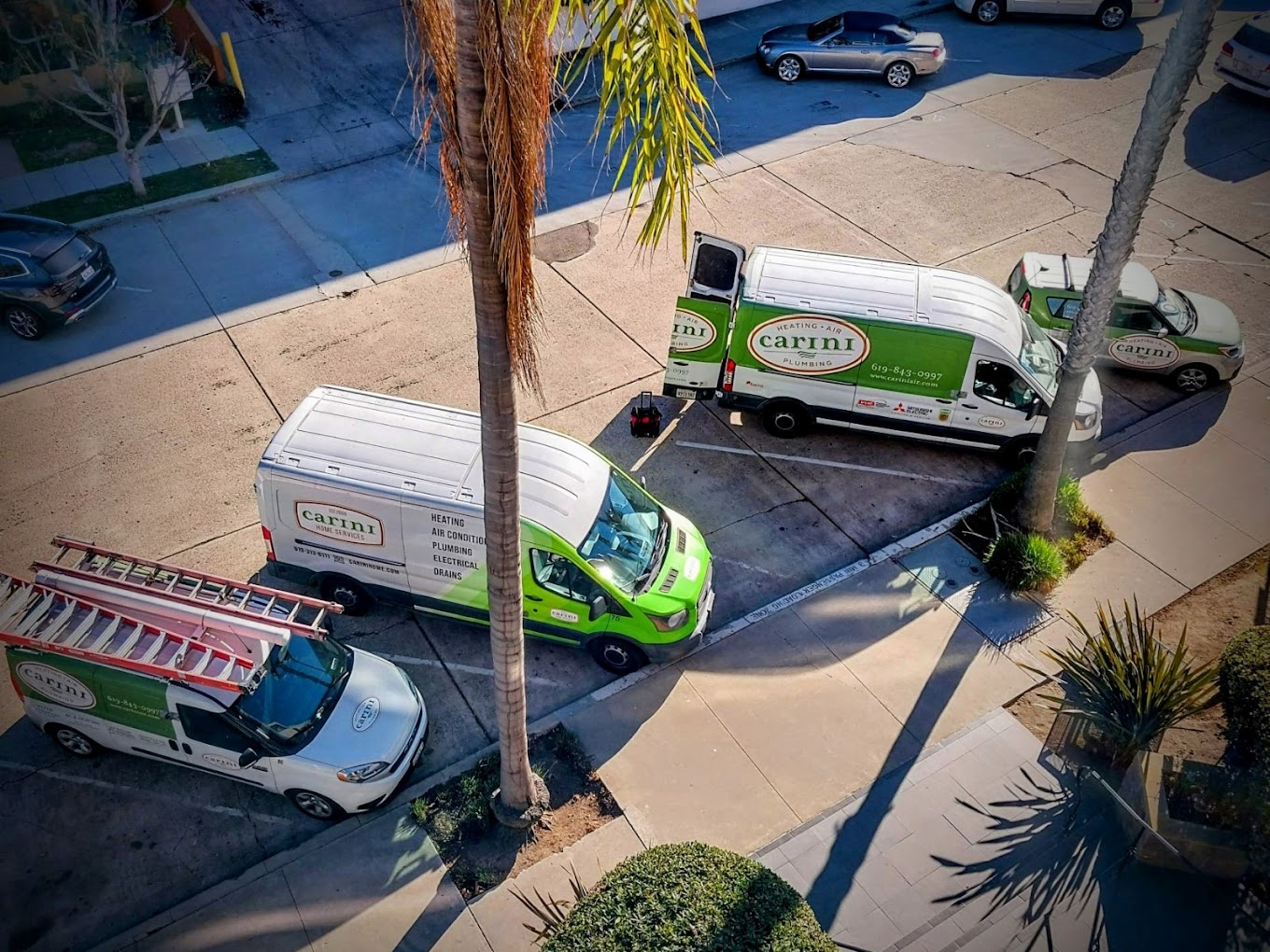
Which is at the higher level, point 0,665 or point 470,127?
point 470,127

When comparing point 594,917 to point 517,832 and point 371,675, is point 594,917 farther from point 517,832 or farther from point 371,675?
point 371,675

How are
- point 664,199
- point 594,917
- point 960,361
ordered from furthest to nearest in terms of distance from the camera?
point 960,361, point 594,917, point 664,199

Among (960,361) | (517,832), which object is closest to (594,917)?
(517,832)

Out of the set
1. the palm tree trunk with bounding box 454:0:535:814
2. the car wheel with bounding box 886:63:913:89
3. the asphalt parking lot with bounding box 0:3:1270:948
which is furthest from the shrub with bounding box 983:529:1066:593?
the car wheel with bounding box 886:63:913:89

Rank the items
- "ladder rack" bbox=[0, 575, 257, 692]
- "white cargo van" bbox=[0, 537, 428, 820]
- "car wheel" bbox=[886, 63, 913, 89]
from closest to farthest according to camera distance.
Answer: "ladder rack" bbox=[0, 575, 257, 692] → "white cargo van" bbox=[0, 537, 428, 820] → "car wheel" bbox=[886, 63, 913, 89]

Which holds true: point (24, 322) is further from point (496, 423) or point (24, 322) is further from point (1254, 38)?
point (1254, 38)

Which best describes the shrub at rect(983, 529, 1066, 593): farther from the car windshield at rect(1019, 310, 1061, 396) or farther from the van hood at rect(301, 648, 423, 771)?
the van hood at rect(301, 648, 423, 771)
